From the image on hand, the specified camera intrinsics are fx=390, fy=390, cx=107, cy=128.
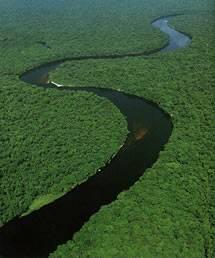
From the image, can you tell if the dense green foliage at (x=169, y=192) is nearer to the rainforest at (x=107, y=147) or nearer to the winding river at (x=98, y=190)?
the rainforest at (x=107, y=147)

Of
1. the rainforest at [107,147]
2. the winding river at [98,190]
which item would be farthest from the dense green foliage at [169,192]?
the winding river at [98,190]

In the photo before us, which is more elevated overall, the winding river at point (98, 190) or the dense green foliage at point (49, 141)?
the dense green foliage at point (49, 141)

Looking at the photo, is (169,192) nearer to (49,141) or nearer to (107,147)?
(107,147)

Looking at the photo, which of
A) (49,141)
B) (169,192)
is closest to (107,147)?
(49,141)

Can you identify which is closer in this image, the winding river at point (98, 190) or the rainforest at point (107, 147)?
the rainforest at point (107, 147)

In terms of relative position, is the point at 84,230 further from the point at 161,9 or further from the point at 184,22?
the point at 161,9

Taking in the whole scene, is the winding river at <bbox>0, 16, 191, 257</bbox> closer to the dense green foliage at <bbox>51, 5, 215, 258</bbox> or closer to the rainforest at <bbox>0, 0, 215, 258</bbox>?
the rainforest at <bbox>0, 0, 215, 258</bbox>
